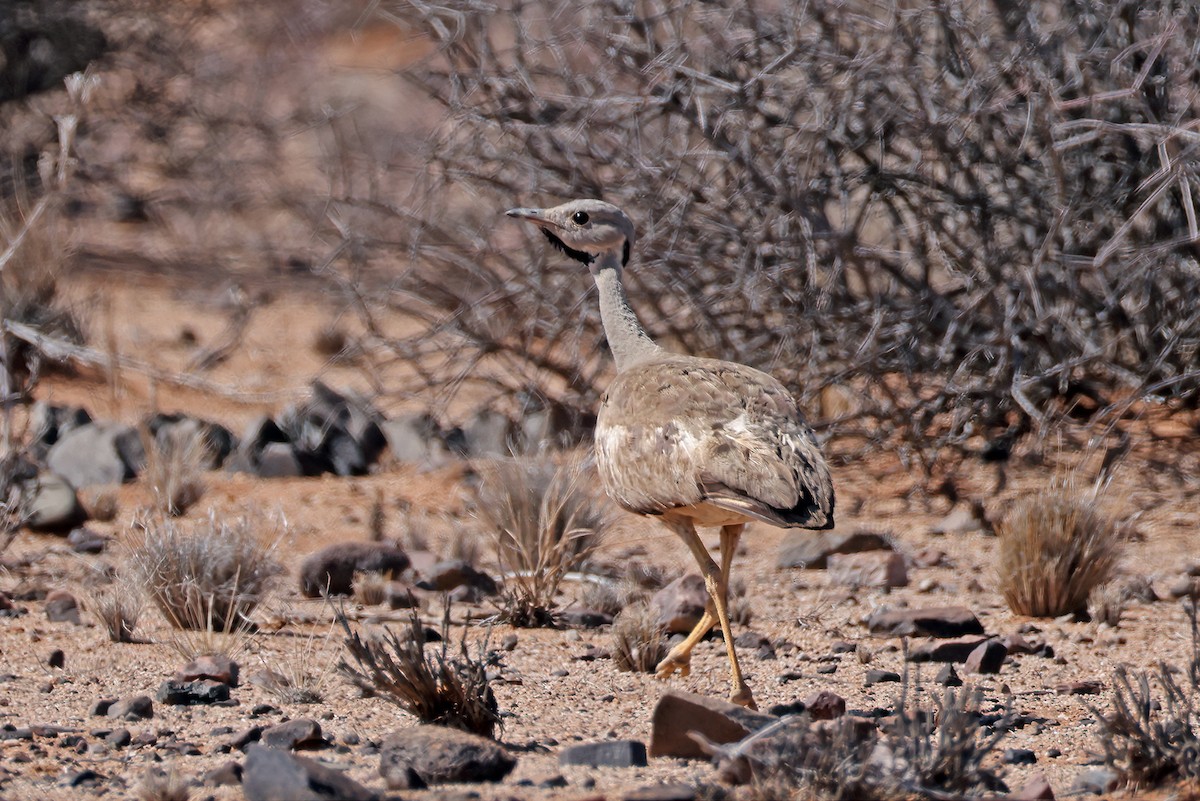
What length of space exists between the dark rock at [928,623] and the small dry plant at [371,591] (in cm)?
192

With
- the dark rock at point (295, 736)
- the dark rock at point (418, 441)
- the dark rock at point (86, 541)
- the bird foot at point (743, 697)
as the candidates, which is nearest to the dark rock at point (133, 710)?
the dark rock at point (295, 736)

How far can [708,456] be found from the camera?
4.52 meters

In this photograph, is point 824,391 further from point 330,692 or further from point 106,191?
point 106,191

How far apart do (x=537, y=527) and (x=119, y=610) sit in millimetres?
1670

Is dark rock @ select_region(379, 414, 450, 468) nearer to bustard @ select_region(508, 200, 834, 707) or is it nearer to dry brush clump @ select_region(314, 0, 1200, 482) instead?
dry brush clump @ select_region(314, 0, 1200, 482)

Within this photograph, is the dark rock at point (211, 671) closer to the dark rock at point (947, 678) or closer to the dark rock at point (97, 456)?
the dark rock at point (947, 678)

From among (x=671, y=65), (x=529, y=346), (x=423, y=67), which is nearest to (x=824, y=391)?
(x=529, y=346)

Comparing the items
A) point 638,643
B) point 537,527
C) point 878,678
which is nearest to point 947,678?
point 878,678

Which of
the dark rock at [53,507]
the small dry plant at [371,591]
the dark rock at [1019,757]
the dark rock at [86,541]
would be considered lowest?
the dark rock at [1019,757]

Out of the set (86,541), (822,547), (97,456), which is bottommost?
(822,547)

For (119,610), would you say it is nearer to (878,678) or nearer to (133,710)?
(133,710)

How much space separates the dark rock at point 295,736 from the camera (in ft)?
13.2

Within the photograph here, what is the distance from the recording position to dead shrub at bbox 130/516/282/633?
5602 mm

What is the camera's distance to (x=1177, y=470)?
25.4ft
